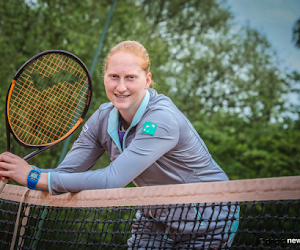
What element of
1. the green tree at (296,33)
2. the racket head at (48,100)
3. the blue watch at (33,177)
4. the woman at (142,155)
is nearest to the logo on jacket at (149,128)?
the woman at (142,155)

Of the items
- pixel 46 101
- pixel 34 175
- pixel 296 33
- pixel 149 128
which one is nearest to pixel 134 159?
pixel 149 128

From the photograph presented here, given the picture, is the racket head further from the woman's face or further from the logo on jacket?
the logo on jacket

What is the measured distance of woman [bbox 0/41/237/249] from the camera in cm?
192

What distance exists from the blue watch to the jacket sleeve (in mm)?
90

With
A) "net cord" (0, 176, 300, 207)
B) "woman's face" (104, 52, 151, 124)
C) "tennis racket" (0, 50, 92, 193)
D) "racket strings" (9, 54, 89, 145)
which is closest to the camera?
"net cord" (0, 176, 300, 207)

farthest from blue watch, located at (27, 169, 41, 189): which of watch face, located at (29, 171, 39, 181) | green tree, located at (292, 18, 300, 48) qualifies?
green tree, located at (292, 18, 300, 48)

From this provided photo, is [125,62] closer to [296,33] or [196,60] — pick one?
[296,33]

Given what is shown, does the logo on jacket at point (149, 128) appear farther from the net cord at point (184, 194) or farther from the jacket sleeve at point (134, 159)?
the net cord at point (184, 194)

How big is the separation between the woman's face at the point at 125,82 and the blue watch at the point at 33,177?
Result: 619 millimetres

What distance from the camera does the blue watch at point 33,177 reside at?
2030 millimetres

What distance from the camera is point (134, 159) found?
1889mm

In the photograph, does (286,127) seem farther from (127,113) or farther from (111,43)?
(127,113)

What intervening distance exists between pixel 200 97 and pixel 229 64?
2.49 m

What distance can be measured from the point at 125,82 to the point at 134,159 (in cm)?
52
